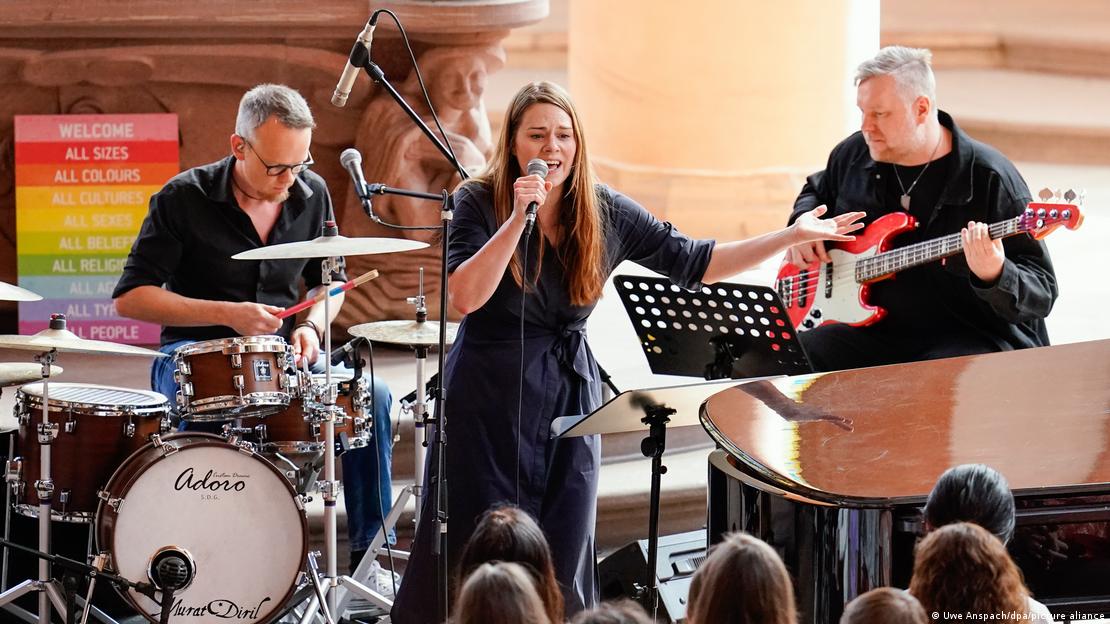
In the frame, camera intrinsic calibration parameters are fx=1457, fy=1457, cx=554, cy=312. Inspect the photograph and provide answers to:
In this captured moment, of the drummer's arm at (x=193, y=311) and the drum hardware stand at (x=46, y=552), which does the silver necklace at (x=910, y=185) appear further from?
the drum hardware stand at (x=46, y=552)

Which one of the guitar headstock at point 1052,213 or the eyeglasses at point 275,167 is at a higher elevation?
the eyeglasses at point 275,167

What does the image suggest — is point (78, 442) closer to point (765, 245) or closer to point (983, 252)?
point (765, 245)

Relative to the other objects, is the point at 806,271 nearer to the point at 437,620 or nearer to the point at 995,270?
the point at 995,270

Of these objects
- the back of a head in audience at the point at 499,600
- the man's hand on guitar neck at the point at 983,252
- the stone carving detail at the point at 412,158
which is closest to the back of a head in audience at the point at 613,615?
the back of a head in audience at the point at 499,600

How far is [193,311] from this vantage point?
4.66 metres

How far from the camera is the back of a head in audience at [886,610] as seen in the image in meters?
2.45

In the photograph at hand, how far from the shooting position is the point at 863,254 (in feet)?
16.4

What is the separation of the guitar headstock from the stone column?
3390 millimetres

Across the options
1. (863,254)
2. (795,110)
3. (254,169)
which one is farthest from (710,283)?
(795,110)

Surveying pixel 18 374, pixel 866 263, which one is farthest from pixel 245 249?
pixel 866 263

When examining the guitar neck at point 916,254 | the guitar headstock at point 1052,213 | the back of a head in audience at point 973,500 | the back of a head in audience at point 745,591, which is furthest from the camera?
the guitar neck at point 916,254

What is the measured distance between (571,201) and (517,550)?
4.75 ft

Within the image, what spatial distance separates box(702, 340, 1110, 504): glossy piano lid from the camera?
11.3 ft

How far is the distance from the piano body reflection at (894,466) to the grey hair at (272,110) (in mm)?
1684
